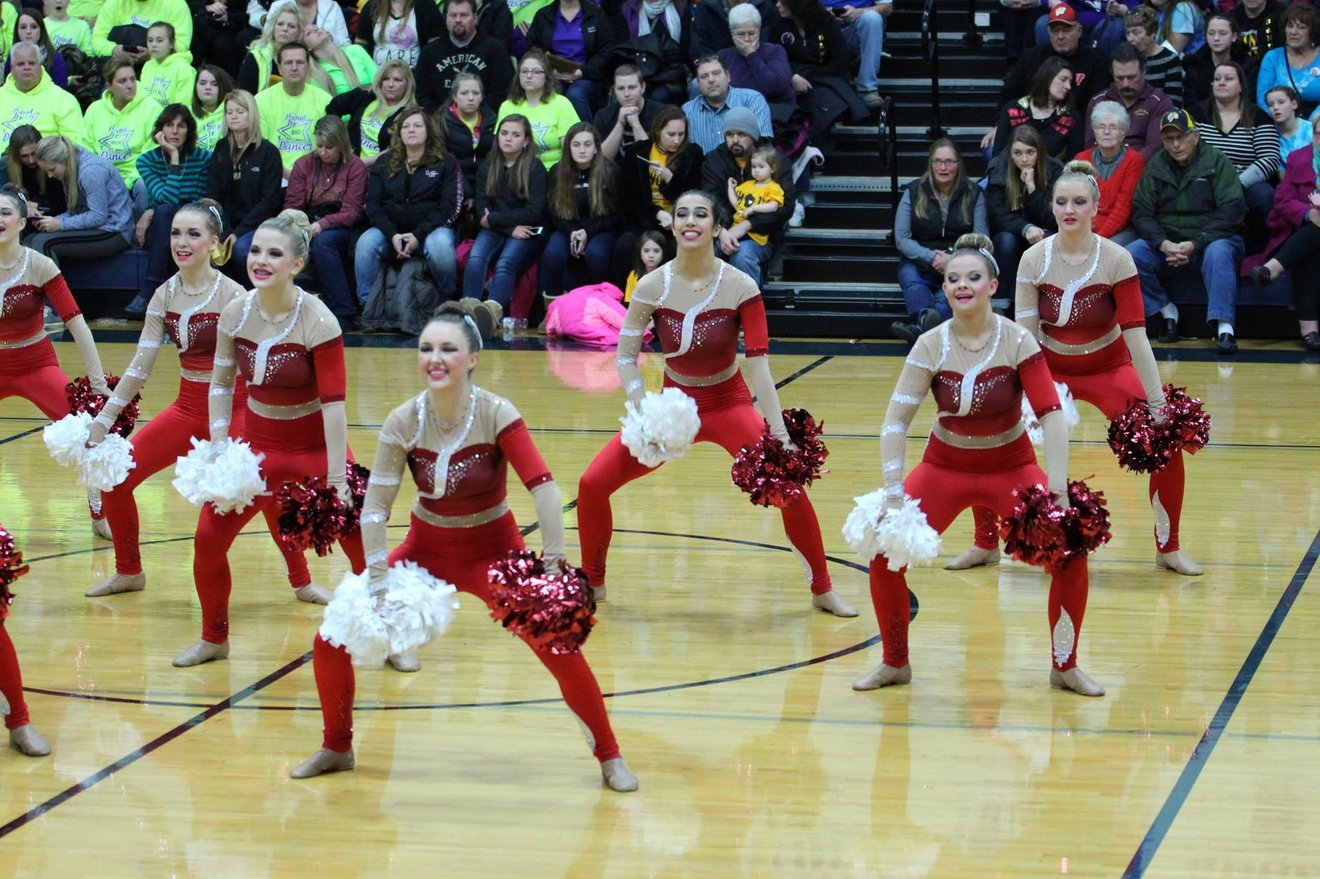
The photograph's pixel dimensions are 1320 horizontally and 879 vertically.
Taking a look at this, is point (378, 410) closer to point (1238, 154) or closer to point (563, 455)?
point (563, 455)

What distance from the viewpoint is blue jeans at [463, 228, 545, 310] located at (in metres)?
13.0

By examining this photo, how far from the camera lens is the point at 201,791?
15.8ft

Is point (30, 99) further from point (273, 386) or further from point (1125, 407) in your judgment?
point (1125, 407)

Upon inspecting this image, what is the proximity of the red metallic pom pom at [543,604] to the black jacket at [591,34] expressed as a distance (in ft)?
32.3

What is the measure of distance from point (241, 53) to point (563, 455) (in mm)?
7681

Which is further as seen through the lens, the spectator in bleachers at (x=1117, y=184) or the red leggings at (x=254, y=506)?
the spectator in bleachers at (x=1117, y=184)

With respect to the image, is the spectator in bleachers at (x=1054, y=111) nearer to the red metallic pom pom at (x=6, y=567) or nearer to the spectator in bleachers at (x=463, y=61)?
the spectator in bleachers at (x=463, y=61)

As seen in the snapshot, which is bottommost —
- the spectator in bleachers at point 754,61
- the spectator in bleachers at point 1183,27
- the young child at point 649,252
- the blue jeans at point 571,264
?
the blue jeans at point 571,264

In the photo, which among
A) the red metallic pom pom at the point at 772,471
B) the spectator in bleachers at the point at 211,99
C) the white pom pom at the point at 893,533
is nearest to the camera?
the white pom pom at the point at 893,533

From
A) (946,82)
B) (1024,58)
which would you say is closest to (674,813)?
(1024,58)

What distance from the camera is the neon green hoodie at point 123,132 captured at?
45.6 ft

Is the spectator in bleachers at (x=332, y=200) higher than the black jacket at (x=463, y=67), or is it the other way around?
the black jacket at (x=463, y=67)

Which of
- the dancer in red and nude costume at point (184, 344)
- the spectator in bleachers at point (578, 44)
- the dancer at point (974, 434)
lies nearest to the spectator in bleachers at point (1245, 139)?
the spectator in bleachers at point (578, 44)

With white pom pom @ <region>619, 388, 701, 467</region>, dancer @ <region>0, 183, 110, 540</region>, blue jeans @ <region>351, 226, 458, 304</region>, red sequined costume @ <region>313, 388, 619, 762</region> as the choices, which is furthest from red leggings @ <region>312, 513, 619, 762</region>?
blue jeans @ <region>351, 226, 458, 304</region>
